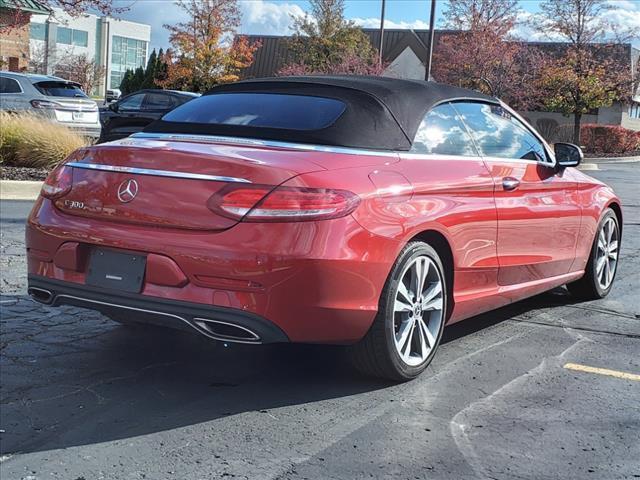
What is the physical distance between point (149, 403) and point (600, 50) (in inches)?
1433

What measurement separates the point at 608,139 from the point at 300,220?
35.7 meters

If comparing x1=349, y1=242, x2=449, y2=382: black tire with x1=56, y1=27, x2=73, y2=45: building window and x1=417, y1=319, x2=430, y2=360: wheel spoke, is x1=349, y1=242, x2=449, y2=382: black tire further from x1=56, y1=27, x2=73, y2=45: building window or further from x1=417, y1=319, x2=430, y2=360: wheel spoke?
x1=56, y1=27, x2=73, y2=45: building window

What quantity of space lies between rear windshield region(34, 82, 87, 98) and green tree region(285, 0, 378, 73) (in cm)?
2457

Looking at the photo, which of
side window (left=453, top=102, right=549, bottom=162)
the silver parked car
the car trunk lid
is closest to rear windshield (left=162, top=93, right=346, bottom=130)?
the car trunk lid

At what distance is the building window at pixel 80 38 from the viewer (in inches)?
3108

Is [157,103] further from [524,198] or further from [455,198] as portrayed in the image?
[455,198]

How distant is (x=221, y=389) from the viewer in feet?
13.6

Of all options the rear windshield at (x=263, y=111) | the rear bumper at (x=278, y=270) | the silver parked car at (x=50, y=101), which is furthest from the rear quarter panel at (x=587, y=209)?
the silver parked car at (x=50, y=101)

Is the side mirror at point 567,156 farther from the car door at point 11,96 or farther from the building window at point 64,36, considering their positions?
the building window at point 64,36

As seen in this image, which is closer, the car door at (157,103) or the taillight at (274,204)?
the taillight at (274,204)

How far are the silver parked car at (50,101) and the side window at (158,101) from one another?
488 centimetres

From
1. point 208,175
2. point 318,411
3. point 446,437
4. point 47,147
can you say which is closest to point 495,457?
point 446,437

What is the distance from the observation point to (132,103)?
901 inches

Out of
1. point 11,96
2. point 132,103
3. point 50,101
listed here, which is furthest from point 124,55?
point 50,101
